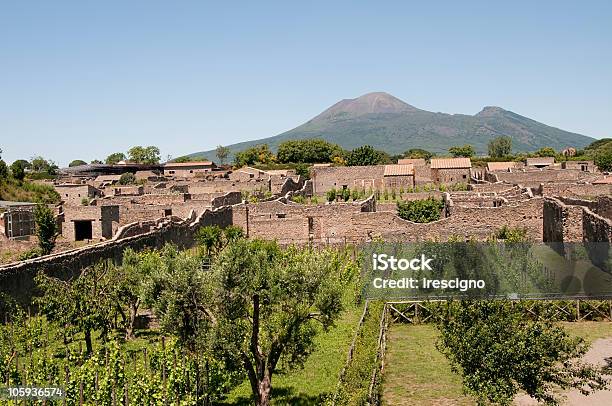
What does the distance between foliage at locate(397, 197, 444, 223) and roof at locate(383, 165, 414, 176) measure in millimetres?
21771

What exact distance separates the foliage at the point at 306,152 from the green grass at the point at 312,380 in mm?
95424

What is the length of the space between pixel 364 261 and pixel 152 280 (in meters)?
14.5

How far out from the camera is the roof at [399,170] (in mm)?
60781

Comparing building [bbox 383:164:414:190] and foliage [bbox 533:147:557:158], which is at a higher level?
foliage [bbox 533:147:557:158]

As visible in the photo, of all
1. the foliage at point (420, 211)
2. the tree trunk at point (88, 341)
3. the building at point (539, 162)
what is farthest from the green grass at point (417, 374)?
the building at point (539, 162)

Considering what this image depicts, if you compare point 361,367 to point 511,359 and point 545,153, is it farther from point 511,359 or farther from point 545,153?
point 545,153

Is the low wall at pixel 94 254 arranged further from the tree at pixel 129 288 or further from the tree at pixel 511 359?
the tree at pixel 511 359

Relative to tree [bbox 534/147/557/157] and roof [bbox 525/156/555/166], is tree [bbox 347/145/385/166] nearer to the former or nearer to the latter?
roof [bbox 525/156/555/166]

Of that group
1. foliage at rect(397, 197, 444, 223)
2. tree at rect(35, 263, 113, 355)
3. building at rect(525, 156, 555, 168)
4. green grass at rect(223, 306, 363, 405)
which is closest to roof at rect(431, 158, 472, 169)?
building at rect(525, 156, 555, 168)

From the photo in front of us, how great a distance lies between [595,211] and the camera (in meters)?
27.2

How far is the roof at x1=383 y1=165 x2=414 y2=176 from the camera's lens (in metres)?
60.8

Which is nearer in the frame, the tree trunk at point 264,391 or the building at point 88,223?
the tree trunk at point 264,391

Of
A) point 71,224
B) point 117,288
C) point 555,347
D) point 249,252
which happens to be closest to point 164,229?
point 71,224

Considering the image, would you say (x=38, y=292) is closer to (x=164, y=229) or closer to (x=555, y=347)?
(x=164, y=229)
